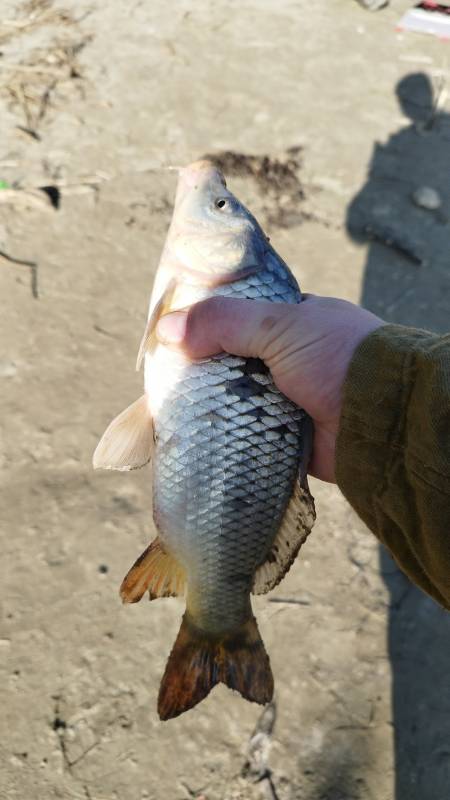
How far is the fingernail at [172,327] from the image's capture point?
2014 mm

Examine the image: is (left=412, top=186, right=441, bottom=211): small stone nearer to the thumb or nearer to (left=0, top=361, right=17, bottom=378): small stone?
(left=0, top=361, right=17, bottom=378): small stone

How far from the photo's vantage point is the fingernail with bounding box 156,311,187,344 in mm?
2014

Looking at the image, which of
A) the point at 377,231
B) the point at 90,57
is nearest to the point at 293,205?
the point at 377,231

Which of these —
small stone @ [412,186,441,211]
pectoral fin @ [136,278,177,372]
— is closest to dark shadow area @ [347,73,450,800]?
small stone @ [412,186,441,211]

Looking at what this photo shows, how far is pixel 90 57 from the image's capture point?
6441 millimetres

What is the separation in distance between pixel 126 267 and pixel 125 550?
6.87 ft

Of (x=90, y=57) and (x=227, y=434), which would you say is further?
(x=90, y=57)

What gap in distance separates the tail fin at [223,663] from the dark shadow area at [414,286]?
1.19 m

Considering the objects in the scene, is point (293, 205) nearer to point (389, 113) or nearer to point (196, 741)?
point (389, 113)

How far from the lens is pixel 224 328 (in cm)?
197

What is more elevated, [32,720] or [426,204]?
[426,204]

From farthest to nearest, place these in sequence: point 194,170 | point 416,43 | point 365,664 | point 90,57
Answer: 1. point 416,43
2. point 90,57
3. point 365,664
4. point 194,170

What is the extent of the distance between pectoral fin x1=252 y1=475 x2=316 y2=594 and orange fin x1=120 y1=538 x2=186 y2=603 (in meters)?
0.24

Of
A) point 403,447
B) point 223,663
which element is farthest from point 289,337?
point 223,663
